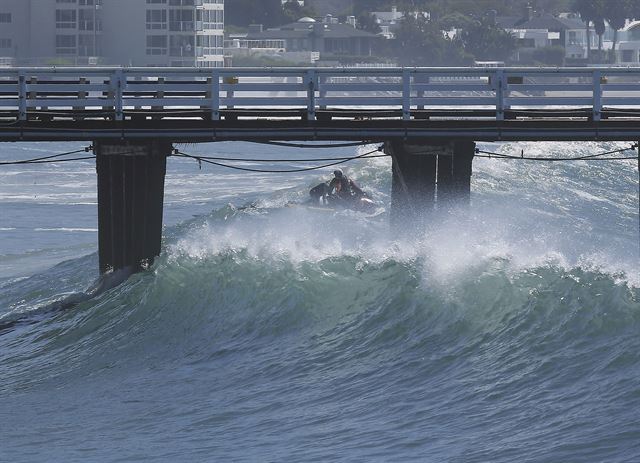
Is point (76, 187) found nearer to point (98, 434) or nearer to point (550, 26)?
point (98, 434)

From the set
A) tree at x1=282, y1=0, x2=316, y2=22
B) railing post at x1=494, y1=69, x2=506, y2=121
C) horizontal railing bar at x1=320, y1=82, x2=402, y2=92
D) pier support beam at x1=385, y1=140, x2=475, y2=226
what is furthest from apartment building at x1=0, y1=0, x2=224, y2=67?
railing post at x1=494, y1=69, x2=506, y2=121

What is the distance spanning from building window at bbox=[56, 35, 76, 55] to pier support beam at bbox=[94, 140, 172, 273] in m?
95.6

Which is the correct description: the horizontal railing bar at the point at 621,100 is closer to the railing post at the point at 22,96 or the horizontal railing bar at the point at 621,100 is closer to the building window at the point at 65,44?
the railing post at the point at 22,96

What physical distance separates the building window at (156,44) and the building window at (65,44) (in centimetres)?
616

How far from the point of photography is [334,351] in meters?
19.9

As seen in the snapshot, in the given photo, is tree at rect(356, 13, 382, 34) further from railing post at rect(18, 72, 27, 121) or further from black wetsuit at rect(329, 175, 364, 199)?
railing post at rect(18, 72, 27, 121)

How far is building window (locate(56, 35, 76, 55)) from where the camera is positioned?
116750 millimetres

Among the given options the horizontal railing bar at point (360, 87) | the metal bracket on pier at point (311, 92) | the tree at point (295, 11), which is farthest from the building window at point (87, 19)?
the metal bracket on pier at point (311, 92)

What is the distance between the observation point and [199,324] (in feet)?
72.1

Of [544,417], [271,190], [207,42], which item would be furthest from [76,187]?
[207,42]

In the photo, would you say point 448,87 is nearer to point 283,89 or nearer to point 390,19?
point 283,89

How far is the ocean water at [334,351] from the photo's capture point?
15656 mm

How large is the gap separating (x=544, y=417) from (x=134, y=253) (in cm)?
987

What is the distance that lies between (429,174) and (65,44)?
319ft
